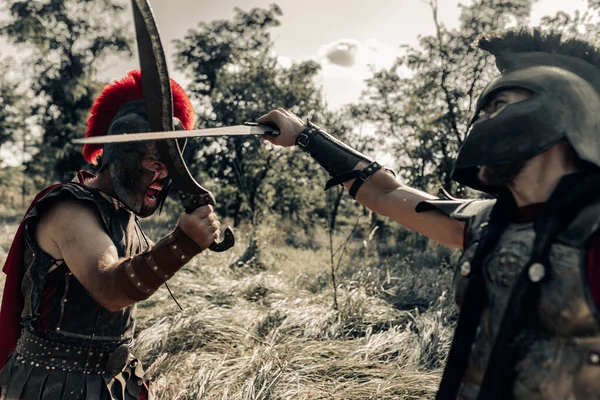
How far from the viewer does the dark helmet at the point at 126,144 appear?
2080mm

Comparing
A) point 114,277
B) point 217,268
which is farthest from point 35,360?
point 217,268

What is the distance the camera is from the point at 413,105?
14.5 m

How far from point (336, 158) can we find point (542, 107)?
95 centimetres

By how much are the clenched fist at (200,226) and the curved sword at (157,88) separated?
6 centimetres

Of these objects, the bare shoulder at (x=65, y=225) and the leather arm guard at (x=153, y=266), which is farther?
the bare shoulder at (x=65, y=225)

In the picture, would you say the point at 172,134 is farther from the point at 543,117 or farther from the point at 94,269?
Answer: the point at 543,117

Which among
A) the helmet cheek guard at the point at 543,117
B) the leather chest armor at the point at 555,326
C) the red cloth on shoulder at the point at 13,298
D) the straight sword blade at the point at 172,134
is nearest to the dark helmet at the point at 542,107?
the helmet cheek guard at the point at 543,117

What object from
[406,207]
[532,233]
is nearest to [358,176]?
[406,207]

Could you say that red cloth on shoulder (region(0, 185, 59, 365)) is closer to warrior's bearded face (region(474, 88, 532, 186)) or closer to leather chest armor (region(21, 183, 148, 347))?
leather chest armor (region(21, 183, 148, 347))

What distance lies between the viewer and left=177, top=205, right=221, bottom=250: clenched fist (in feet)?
5.62

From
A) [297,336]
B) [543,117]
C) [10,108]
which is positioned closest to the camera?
[543,117]

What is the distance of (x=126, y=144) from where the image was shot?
2.08 meters

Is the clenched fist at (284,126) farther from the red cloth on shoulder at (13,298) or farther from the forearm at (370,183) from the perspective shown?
the red cloth on shoulder at (13,298)

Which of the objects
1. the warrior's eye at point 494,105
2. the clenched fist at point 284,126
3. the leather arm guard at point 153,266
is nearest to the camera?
the warrior's eye at point 494,105
